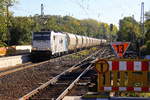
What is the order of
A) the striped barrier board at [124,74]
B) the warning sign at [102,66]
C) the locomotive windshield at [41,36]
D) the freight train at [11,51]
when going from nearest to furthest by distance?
the warning sign at [102,66] → the striped barrier board at [124,74] → the locomotive windshield at [41,36] → the freight train at [11,51]

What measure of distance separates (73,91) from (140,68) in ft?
17.8

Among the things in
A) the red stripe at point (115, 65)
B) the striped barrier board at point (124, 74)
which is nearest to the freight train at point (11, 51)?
the striped barrier board at point (124, 74)

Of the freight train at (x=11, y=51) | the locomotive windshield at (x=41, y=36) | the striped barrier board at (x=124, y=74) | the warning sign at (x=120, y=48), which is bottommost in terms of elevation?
the freight train at (x=11, y=51)

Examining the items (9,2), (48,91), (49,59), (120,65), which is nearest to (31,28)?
(9,2)

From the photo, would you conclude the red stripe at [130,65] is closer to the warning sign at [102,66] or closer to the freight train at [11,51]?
the warning sign at [102,66]

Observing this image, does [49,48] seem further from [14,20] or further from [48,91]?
[14,20]

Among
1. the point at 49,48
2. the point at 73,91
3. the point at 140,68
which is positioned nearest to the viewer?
the point at 140,68

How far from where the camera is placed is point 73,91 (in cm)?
1406

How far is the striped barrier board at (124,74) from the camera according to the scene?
8.98 metres

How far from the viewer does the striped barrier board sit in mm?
8984

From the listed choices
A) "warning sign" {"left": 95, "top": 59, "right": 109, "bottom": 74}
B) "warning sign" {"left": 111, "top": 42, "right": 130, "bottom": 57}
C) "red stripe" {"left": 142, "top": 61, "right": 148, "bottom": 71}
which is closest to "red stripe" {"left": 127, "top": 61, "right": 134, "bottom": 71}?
"red stripe" {"left": 142, "top": 61, "right": 148, "bottom": 71}

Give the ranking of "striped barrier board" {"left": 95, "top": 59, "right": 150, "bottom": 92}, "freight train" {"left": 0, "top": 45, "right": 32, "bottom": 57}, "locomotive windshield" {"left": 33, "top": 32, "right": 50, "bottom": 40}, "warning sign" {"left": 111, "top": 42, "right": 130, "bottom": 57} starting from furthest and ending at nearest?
"freight train" {"left": 0, "top": 45, "right": 32, "bottom": 57}, "locomotive windshield" {"left": 33, "top": 32, "right": 50, "bottom": 40}, "warning sign" {"left": 111, "top": 42, "right": 130, "bottom": 57}, "striped barrier board" {"left": 95, "top": 59, "right": 150, "bottom": 92}

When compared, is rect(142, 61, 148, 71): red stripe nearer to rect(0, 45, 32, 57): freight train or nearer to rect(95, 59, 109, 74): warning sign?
rect(95, 59, 109, 74): warning sign

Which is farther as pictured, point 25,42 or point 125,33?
point 125,33
